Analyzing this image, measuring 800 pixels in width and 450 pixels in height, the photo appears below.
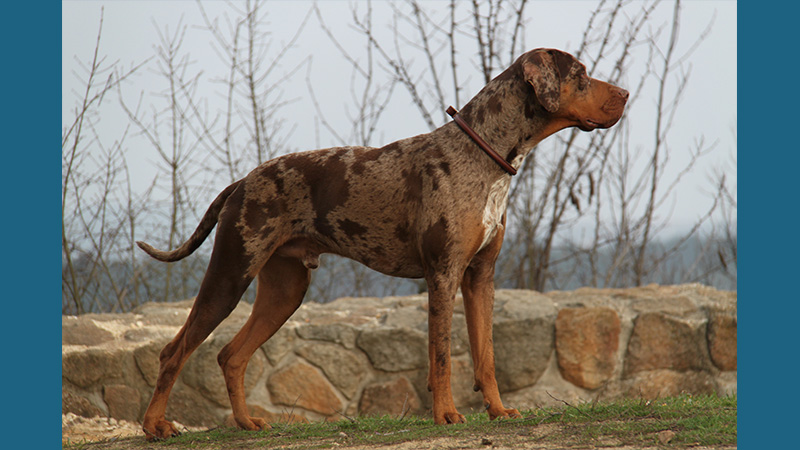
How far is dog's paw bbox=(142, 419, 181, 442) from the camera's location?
397 cm

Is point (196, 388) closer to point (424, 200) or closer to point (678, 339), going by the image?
point (424, 200)

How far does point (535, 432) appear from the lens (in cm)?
340

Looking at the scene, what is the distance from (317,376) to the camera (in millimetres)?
5641

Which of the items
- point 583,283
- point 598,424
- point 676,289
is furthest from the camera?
point 583,283

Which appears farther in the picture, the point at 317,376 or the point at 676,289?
the point at 676,289

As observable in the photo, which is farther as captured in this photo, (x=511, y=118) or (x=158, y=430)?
(x=158, y=430)

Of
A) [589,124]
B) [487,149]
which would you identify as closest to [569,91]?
[589,124]

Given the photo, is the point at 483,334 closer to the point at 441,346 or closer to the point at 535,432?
the point at 441,346

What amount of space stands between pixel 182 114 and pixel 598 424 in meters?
5.49

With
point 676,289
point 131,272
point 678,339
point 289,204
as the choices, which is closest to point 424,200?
point 289,204

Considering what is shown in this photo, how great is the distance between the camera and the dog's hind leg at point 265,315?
13.6ft

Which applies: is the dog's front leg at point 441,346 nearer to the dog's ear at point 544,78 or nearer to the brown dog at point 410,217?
the brown dog at point 410,217

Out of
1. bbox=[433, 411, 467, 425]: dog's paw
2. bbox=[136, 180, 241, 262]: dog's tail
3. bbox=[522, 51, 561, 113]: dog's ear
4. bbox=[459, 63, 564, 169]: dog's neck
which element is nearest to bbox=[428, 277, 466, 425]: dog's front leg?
bbox=[433, 411, 467, 425]: dog's paw

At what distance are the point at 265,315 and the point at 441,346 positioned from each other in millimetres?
1185
